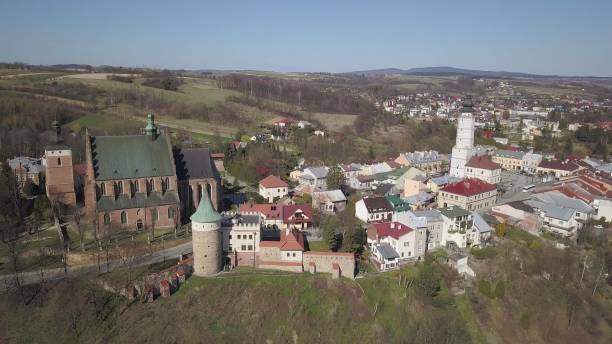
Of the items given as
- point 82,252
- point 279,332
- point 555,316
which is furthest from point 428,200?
point 82,252

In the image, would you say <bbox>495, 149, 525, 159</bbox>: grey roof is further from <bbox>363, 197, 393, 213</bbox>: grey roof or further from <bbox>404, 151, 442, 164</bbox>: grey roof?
<bbox>363, 197, 393, 213</bbox>: grey roof

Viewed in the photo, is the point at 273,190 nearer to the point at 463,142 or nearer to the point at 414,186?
the point at 414,186

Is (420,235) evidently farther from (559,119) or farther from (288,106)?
(559,119)

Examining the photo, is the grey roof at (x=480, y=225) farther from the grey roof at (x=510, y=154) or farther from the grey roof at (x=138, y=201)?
the grey roof at (x=510, y=154)

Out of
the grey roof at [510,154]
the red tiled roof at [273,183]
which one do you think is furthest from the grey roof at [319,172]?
the grey roof at [510,154]

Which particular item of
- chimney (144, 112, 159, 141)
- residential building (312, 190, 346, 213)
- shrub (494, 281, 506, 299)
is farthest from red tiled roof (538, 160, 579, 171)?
chimney (144, 112, 159, 141)
